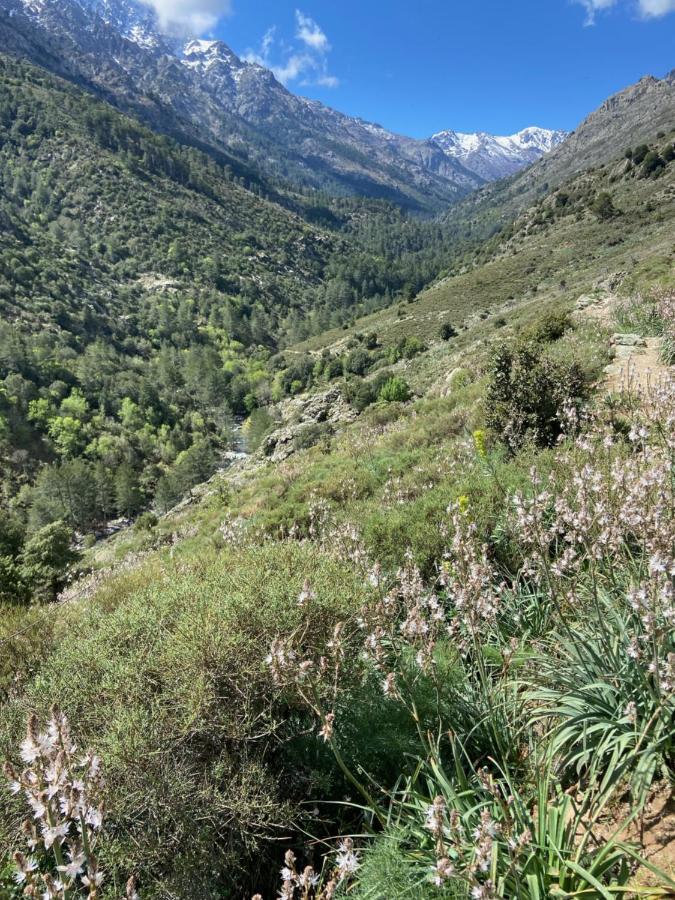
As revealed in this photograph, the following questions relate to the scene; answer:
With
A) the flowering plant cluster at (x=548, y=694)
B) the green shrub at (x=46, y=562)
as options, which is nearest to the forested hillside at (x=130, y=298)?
the green shrub at (x=46, y=562)

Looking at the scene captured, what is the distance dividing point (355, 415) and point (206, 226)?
466 feet

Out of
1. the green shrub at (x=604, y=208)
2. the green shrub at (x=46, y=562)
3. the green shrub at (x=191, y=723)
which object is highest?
the green shrub at (x=604, y=208)

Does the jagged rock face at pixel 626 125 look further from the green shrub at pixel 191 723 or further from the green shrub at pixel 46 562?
the green shrub at pixel 191 723

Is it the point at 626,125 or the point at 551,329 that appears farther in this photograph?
the point at 626,125

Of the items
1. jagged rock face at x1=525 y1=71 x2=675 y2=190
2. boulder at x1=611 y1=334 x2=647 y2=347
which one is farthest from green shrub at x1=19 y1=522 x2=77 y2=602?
jagged rock face at x1=525 y1=71 x2=675 y2=190

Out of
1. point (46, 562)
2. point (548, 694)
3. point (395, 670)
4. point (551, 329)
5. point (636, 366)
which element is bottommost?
point (46, 562)

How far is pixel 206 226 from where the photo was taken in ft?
481

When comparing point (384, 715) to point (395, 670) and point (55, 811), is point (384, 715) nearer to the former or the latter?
point (395, 670)

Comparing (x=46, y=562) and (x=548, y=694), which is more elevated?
(x=548, y=694)

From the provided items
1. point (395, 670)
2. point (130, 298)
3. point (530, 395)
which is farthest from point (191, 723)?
point (130, 298)

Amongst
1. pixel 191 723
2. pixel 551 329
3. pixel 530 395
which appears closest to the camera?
pixel 191 723

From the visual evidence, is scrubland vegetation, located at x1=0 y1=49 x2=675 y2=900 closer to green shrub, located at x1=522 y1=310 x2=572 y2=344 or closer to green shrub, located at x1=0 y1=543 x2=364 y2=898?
green shrub, located at x1=0 y1=543 x2=364 y2=898

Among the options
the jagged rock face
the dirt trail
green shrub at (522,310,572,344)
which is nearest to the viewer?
the dirt trail

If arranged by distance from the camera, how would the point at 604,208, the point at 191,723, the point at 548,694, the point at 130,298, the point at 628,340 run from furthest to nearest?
the point at 130,298
the point at 604,208
the point at 628,340
the point at 191,723
the point at 548,694
